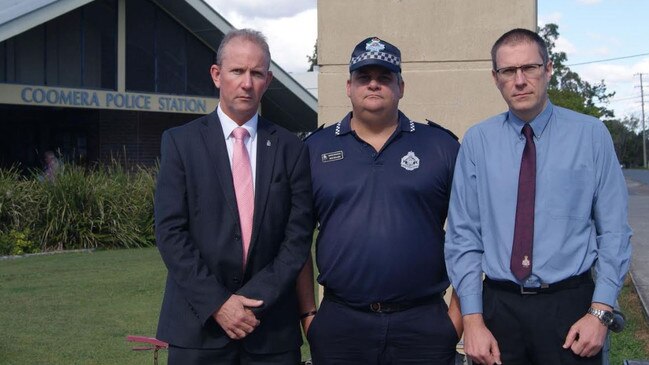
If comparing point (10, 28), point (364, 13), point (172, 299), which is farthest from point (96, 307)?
point (10, 28)

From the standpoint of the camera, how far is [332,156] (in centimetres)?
394

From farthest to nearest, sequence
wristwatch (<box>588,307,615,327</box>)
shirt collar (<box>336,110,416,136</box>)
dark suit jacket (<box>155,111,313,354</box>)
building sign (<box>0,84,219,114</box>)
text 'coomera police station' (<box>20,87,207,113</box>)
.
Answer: text 'coomera police station' (<box>20,87,207,113</box>) → building sign (<box>0,84,219,114</box>) → shirt collar (<box>336,110,416,136</box>) → dark suit jacket (<box>155,111,313,354</box>) → wristwatch (<box>588,307,615,327</box>)

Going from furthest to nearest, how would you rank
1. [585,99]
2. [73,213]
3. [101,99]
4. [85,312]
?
[585,99] < [101,99] < [73,213] < [85,312]

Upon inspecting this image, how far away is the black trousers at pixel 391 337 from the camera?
3.74 metres

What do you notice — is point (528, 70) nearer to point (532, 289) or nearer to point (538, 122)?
point (538, 122)

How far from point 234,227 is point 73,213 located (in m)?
12.4

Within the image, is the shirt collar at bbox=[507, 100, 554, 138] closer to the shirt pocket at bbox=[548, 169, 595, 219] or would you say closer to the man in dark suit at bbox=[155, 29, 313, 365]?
the shirt pocket at bbox=[548, 169, 595, 219]

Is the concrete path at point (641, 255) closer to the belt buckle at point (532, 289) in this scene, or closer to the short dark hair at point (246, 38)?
the belt buckle at point (532, 289)

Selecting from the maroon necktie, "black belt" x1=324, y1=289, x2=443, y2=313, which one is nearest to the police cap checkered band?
the maroon necktie

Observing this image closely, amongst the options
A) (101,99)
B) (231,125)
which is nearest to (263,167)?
(231,125)

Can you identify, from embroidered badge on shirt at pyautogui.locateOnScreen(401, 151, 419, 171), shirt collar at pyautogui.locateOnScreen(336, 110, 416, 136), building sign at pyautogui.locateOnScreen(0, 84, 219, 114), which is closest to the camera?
embroidered badge on shirt at pyautogui.locateOnScreen(401, 151, 419, 171)

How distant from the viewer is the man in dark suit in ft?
11.9

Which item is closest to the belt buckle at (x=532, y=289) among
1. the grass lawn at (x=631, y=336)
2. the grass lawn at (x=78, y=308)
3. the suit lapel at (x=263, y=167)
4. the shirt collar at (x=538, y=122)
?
the shirt collar at (x=538, y=122)

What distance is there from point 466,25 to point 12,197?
11279mm
